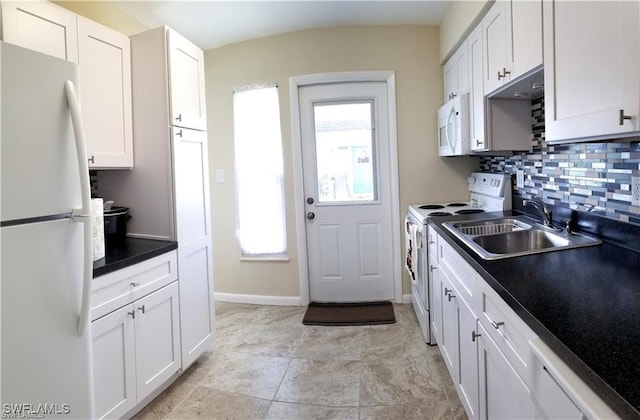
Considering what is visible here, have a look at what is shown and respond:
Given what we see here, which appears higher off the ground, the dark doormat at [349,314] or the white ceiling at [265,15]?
the white ceiling at [265,15]

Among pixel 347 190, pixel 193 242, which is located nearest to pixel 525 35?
pixel 347 190

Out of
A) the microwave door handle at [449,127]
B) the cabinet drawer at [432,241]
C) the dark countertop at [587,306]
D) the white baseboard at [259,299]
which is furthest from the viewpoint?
the white baseboard at [259,299]

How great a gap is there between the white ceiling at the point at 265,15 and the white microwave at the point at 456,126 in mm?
817

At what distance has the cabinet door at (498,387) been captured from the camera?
98 centimetres

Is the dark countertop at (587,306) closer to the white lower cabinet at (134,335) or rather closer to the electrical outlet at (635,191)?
the electrical outlet at (635,191)

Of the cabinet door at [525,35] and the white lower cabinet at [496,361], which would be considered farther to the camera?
the cabinet door at [525,35]

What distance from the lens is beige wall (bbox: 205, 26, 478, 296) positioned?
3033 mm

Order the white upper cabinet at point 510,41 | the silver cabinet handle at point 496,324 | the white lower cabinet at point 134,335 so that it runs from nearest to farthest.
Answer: the silver cabinet handle at point 496,324 < the white upper cabinet at point 510,41 < the white lower cabinet at point 134,335

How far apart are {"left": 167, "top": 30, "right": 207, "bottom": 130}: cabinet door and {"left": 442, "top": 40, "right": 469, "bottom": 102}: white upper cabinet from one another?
1.77 metres

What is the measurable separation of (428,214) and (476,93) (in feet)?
2.76

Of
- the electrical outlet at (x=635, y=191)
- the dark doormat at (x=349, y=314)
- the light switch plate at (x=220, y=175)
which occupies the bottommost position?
the dark doormat at (x=349, y=314)

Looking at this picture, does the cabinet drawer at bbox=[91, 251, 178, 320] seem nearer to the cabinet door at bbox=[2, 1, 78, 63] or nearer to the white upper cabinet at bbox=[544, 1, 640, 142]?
the cabinet door at bbox=[2, 1, 78, 63]

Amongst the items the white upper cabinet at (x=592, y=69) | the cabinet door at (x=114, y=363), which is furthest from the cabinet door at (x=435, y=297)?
the cabinet door at (x=114, y=363)

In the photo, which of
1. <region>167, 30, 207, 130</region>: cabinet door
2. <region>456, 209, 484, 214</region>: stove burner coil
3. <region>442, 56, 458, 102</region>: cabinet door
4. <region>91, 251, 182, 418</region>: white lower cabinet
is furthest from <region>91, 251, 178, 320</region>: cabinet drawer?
<region>442, 56, 458, 102</region>: cabinet door
